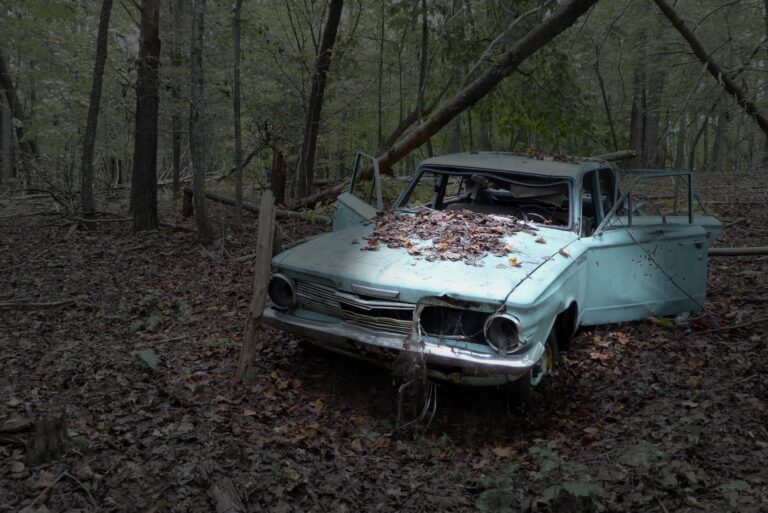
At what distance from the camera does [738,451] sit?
10.4 feet

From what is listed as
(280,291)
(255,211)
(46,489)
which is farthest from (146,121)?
(46,489)

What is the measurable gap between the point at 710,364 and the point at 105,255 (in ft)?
24.6

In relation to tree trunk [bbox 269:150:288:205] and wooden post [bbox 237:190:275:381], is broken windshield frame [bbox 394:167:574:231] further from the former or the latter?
tree trunk [bbox 269:150:288:205]

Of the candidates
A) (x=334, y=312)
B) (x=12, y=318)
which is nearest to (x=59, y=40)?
(x=12, y=318)

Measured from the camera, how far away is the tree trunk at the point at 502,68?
776cm

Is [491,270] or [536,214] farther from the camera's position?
[536,214]

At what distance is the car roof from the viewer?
533 centimetres

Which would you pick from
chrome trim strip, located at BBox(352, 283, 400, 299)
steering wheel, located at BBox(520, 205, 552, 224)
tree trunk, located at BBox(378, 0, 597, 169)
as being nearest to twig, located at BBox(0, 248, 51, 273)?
tree trunk, located at BBox(378, 0, 597, 169)

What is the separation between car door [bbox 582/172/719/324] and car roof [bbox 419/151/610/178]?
0.60 m

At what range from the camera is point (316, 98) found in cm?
1109

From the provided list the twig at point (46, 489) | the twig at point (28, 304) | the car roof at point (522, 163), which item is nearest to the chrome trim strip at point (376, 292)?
the twig at point (46, 489)

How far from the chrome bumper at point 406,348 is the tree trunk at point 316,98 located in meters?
7.58

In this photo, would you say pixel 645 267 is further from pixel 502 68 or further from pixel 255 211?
pixel 255 211

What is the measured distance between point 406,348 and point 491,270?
865mm
